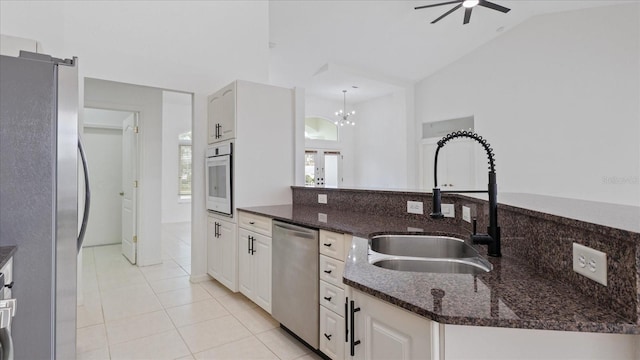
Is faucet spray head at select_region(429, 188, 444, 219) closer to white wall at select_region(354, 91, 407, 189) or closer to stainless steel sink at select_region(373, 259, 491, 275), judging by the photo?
stainless steel sink at select_region(373, 259, 491, 275)

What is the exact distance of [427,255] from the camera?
5.52 feet

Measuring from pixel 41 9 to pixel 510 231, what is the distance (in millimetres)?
3883

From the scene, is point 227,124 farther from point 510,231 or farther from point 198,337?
point 510,231

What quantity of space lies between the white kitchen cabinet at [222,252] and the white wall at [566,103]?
517 centimetres

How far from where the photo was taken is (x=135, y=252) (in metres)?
4.15

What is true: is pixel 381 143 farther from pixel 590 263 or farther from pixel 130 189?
pixel 590 263

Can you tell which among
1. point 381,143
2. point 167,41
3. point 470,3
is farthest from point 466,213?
point 381,143

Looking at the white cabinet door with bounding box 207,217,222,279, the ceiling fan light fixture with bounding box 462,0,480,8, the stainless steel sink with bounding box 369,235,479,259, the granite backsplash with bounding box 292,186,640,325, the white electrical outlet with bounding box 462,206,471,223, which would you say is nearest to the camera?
the granite backsplash with bounding box 292,186,640,325

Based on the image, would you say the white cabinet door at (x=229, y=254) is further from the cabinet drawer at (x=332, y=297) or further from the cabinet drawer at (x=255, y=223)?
the cabinet drawer at (x=332, y=297)

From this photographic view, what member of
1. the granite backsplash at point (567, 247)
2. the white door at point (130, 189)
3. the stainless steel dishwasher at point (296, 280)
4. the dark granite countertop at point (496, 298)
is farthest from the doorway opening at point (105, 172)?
the granite backsplash at point (567, 247)

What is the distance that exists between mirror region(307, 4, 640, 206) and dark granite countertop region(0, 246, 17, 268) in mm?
6355

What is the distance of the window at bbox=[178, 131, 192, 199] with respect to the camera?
26.8 feet

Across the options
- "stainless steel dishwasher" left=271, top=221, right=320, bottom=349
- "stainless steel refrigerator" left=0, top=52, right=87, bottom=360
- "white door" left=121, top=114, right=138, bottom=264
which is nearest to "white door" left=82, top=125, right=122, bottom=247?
"white door" left=121, top=114, right=138, bottom=264

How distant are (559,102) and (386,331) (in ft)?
20.0
